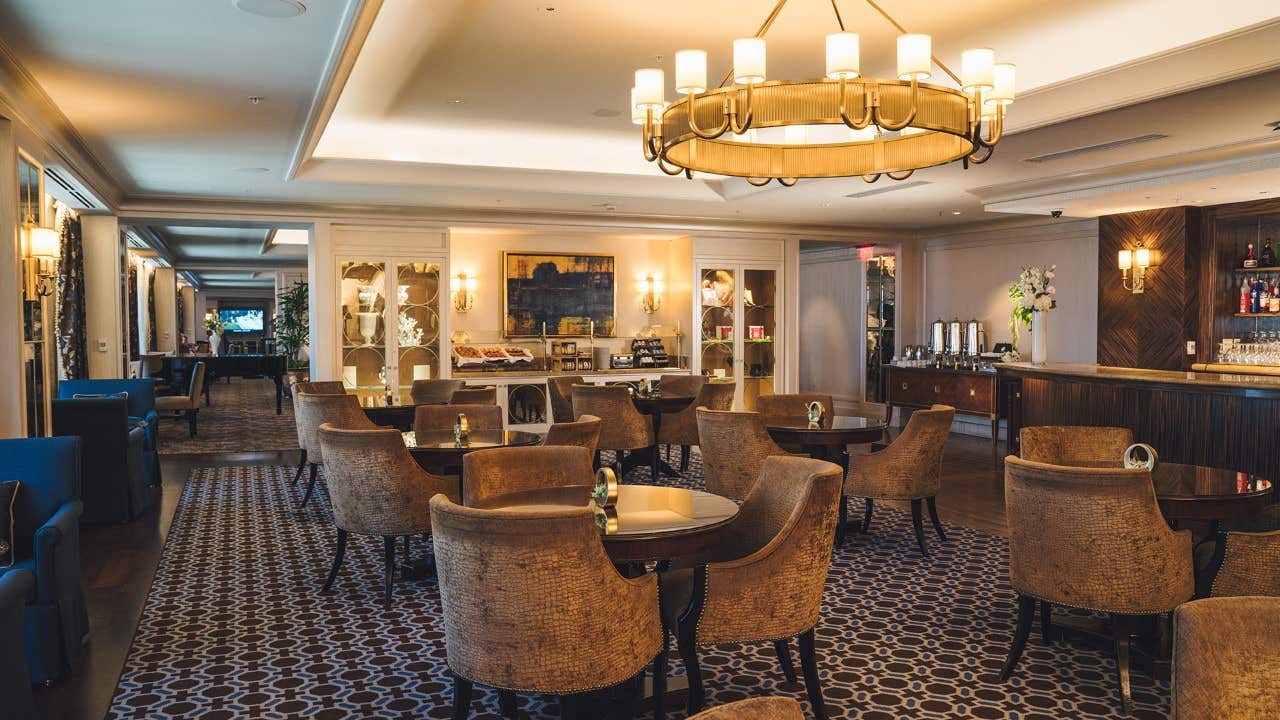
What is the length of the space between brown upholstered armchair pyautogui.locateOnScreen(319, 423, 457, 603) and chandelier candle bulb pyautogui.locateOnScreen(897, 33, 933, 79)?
9.67 ft

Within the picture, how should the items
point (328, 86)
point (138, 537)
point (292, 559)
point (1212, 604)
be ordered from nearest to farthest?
point (1212, 604) → point (328, 86) → point (292, 559) → point (138, 537)

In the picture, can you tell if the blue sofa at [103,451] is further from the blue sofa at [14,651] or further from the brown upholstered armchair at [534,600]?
the brown upholstered armchair at [534,600]

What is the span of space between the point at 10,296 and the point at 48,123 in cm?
135

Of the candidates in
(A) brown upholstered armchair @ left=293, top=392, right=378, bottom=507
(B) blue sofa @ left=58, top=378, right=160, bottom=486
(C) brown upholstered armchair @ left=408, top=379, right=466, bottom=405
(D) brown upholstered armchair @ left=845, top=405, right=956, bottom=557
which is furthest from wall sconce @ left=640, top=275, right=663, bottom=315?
(D) brown upholstered armchair @ left=845, top=405, right=956, bottom=557

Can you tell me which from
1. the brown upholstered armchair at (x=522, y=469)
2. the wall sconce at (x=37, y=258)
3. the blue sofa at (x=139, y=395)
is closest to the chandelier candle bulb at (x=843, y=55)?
the brown upholstered armchair at (x=522, y=469)

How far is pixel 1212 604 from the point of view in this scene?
1843 millimetres

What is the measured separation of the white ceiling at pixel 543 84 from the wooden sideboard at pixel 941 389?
248 centimetres

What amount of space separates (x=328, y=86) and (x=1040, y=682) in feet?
15.2

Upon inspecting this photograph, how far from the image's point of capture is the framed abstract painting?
11211 millimetres

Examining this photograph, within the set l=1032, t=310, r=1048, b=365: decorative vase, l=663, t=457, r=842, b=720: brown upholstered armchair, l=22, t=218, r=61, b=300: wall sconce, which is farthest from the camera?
l=1032, t=310, r=1048, b=365: decorative vase

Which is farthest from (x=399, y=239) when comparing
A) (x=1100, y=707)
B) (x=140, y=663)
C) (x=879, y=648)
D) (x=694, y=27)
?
(x=1100, y=707)

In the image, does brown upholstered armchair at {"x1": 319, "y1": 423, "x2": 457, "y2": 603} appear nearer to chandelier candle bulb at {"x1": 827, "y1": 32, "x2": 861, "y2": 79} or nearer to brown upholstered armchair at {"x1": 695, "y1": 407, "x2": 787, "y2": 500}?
brown upholstered armchair at {"x1": 695, "y1": 407, "x2": 787, "y2": 500}

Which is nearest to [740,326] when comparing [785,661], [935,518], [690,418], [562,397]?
[690,418]

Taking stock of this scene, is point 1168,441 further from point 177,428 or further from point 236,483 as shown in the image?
point 177,428
